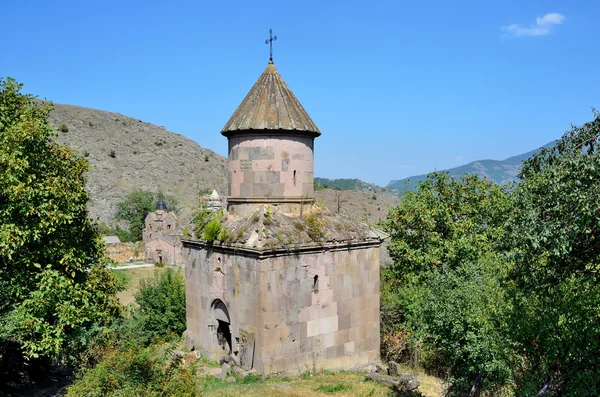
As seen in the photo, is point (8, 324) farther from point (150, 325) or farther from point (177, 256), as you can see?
point (177, 256)

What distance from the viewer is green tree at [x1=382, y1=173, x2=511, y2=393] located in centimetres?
1011

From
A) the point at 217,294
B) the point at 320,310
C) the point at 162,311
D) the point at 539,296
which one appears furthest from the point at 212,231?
the point at 539,296

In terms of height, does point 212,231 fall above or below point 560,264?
above

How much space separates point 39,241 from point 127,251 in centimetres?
3663

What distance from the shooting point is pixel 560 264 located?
21.4 feet

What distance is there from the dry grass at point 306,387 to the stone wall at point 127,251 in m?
37.0

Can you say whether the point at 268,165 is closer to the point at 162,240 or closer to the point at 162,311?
the point at 162,311

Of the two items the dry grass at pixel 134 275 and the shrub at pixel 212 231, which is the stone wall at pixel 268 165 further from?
the dry grass at pixel 134 275

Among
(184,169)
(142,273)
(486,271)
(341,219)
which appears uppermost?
(184,169)

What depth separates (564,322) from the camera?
24.1 ft

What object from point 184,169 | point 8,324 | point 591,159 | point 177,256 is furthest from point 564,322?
point 184,169

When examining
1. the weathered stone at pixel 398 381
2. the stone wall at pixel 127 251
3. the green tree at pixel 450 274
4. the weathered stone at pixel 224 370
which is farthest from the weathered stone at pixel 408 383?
the stone wall at pixel 127 251

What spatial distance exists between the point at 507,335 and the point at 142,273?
3388 cm

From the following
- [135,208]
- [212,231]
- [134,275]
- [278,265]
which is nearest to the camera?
[278,265]
